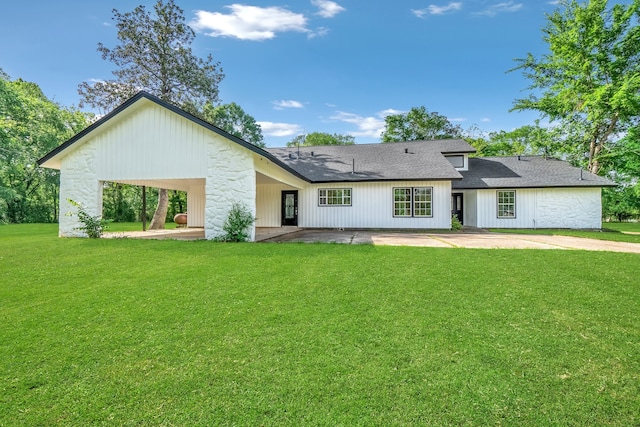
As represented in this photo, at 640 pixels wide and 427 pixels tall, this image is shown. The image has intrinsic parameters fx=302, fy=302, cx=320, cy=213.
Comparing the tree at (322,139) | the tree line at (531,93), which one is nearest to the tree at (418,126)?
the tree at (322,139)

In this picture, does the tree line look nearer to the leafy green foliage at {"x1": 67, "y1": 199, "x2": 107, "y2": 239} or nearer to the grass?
the leafy green foliage at {"x1": 67, "y1": 199, "x2": 107, "y2": 239}

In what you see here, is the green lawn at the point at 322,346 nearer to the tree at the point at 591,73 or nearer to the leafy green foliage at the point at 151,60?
the leafy green foliage at the point at 151,60

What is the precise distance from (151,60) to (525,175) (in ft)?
73.1

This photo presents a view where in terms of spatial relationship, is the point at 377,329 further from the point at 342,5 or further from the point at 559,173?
the point at 559,173

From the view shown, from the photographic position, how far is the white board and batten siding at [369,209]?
48.1 ft

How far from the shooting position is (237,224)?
965 centimetres

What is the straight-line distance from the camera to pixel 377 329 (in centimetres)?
337

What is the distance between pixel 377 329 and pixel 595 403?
1.80m

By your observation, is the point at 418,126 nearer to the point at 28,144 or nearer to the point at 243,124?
the point at 243,124

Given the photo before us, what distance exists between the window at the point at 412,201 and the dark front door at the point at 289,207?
5265 millimetres

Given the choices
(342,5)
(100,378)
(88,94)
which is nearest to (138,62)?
(88,94)

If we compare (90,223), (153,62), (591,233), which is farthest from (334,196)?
(153,62)

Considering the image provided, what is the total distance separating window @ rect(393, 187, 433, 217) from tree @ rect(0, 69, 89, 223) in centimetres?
2061

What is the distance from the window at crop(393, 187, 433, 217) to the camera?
14812 millimetres
